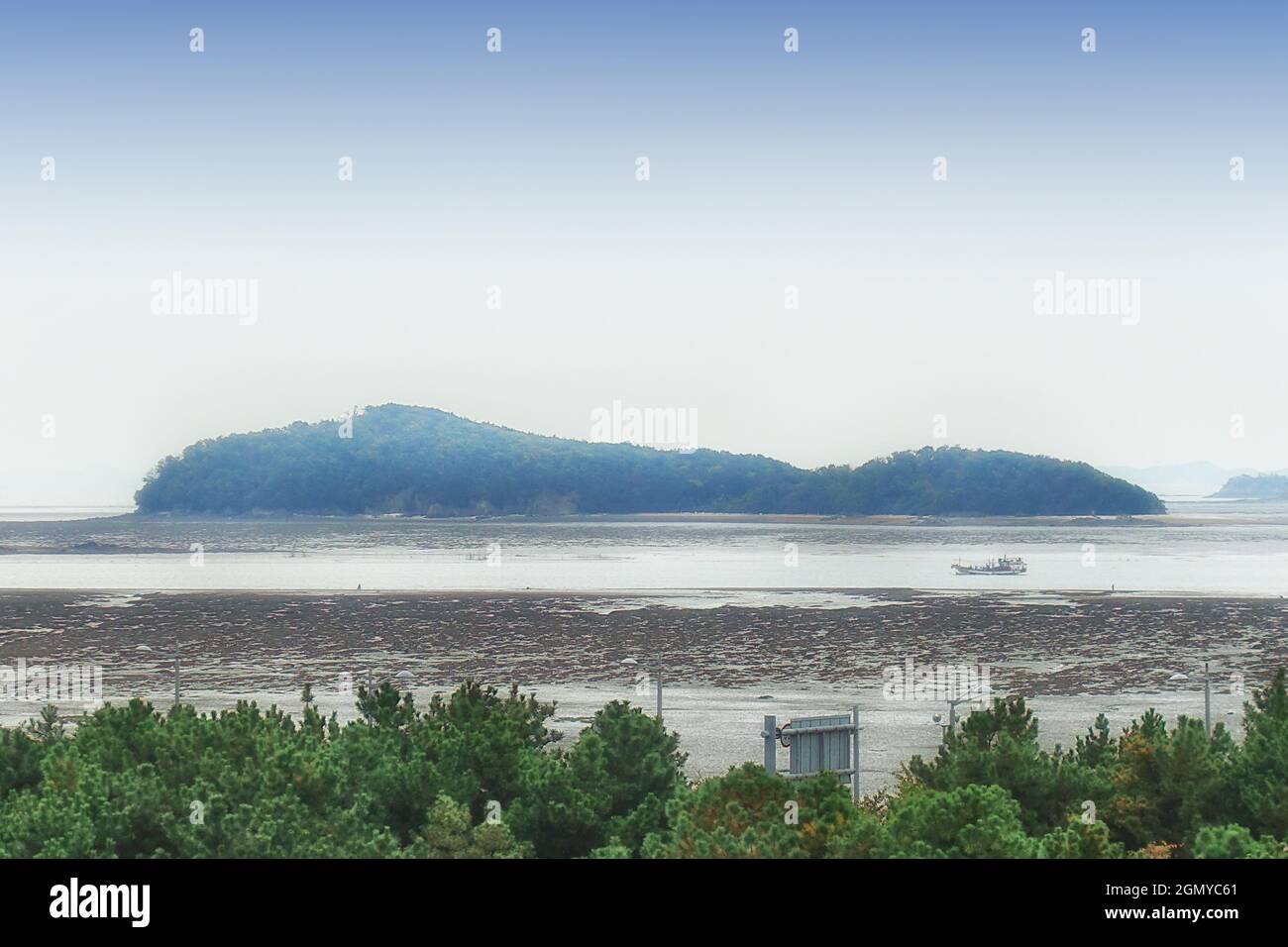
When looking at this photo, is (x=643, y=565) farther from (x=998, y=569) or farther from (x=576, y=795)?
(x=576, y=795)

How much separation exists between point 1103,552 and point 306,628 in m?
108

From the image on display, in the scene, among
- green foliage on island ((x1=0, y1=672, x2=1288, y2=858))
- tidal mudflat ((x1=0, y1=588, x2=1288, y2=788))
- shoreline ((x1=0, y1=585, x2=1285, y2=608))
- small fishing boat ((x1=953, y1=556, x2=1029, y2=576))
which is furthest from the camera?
small fishing boat ((x1=953, y1=556, x2=1029, y2=576))

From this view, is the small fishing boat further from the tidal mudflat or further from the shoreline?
the tidal mudflat

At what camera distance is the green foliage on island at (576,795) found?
14.3 m

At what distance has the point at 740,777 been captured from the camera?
1534 cm

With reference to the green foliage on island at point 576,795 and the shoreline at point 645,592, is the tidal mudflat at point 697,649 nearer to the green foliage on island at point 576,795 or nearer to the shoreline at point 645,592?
the shoreline at point 645,592

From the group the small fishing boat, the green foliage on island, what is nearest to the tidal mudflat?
the green foliage on island

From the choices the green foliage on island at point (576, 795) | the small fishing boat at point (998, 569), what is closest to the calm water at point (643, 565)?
the small fishing boat at point (998, 569)

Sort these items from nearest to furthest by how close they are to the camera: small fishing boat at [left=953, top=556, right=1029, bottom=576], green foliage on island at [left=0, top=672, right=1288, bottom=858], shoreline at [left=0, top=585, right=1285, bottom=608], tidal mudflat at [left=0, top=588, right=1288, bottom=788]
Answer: green foliage on island at [left=0, top=672, right=1288, bottom=858] → tidal mudflat at [left=0, top=588, right=1288, bottom=788] → shoreline at [left=0, top=585, right=1285, bottom=608] → small fishing boat at [left=953, top=556, right=1029, bottom=576]

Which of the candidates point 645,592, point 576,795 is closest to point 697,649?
point 645,592

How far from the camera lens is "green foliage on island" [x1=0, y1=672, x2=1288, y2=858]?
14344mm
